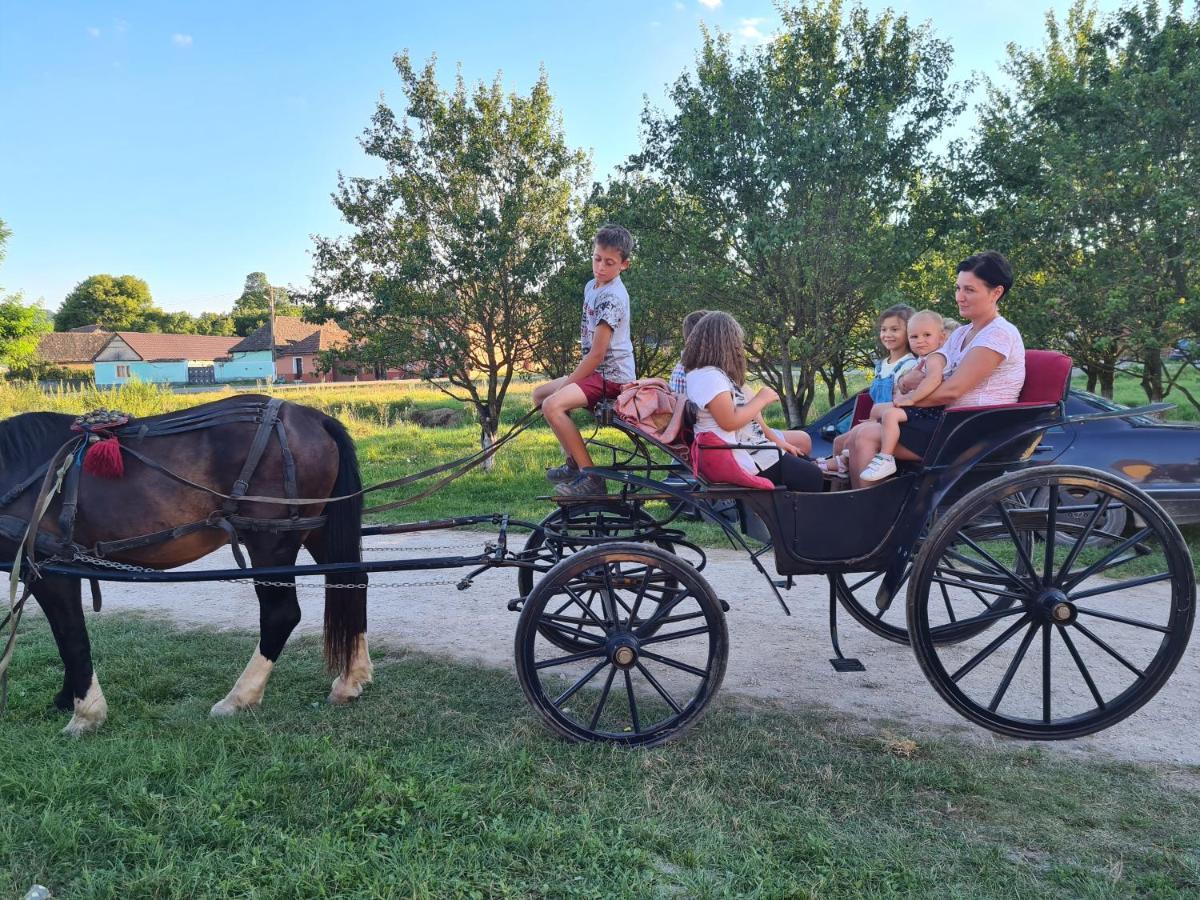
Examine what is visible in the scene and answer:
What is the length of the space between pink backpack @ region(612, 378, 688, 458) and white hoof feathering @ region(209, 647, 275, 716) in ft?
7.51

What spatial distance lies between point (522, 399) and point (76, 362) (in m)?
51.5

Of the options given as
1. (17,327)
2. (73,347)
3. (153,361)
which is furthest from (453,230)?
(73,347)

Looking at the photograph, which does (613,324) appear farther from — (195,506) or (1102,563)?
(1102,563)

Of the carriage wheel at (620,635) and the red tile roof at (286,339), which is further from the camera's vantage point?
the red tile roof at (286,339)

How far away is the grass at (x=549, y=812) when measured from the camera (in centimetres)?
256

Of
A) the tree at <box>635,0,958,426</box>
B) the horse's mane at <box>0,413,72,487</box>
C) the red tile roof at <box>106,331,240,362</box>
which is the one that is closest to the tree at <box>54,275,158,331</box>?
the red tile roof at <box>106,331,240,362</box>

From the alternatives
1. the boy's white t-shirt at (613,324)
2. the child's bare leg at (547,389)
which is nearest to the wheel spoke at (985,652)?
the boy's white t-shirt at (613,324)

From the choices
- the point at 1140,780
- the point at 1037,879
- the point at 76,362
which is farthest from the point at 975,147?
the point at 76,362

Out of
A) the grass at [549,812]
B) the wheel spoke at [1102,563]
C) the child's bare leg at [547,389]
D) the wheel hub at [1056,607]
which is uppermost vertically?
the child's bare leg at [547,389]

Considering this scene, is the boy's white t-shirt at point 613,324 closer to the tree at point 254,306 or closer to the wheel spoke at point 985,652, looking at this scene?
the wheel spoke at point 985,652

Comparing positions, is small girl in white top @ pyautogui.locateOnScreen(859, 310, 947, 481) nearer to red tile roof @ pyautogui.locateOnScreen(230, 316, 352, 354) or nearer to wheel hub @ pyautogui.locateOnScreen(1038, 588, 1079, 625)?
wheel hub @ pyautogui.locateOnScreen(1038, 588, 1079, 625)

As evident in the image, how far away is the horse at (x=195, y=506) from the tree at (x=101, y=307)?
79353 mm

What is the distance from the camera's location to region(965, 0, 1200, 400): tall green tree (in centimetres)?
880

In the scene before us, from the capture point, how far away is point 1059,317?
998 cm
